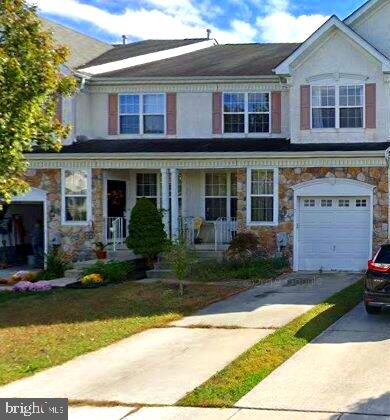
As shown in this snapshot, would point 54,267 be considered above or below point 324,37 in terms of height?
below

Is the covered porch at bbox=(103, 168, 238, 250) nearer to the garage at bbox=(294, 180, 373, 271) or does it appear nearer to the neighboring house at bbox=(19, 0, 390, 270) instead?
the neighboring house at bbox=(19, 0, 390, 270)

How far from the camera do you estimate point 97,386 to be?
8219 mm

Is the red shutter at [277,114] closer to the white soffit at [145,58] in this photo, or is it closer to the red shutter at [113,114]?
the red shutter at [113,114]

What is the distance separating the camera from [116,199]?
75.2ft

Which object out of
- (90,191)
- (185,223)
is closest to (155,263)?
(185,223)

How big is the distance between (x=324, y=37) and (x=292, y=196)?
5.10m

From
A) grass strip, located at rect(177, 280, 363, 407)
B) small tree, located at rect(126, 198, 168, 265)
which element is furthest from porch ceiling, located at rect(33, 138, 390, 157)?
grass strip, located at rect(177, 280, 363, 407)

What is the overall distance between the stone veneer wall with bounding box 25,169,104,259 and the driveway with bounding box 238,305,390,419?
Answer: 11.9 m

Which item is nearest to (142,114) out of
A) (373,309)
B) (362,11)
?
(362,11)

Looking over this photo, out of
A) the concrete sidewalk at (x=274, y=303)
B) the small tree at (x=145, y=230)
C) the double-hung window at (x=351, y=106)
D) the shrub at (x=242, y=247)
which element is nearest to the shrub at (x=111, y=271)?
the small tree at (x=145, y=230)

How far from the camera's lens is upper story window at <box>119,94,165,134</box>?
74.7 ft

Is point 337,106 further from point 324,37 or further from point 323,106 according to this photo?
point 324,37

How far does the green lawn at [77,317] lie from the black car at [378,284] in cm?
366

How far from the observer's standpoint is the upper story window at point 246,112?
22109 millimetres
